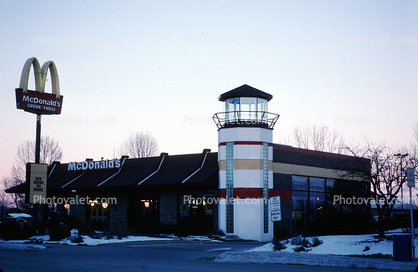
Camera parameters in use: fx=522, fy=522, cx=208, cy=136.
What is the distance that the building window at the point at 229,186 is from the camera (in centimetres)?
3725

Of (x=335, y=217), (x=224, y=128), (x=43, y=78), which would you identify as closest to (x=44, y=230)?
(x=43, y=78)

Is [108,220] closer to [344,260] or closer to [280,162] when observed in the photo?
[280,162]

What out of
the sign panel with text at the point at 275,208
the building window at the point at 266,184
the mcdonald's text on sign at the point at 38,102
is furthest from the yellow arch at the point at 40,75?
the sign panel with text at the point at 275,208

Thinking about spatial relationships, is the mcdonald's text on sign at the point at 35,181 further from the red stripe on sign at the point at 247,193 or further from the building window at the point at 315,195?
the building window at the point at 315,195

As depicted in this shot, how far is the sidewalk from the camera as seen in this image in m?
17.8

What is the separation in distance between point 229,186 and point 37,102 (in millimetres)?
15204

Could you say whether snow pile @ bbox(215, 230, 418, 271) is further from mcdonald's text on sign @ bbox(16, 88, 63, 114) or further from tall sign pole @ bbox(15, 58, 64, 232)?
mcdonald's text on sign @ bbox(16, 88, 63, 114)

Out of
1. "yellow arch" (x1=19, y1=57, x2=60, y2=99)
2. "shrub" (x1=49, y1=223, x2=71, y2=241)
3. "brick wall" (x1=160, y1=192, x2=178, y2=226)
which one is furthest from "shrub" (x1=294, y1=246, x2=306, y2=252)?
"yellow arch" (x1=19, y1=57, x2=60, y2=99)

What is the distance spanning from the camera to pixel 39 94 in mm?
38156

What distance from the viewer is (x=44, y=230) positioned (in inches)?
1480

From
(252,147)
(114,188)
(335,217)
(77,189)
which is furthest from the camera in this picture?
(77,189)

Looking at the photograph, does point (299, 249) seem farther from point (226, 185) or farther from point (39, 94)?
point (39, 94)

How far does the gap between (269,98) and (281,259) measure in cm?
1939

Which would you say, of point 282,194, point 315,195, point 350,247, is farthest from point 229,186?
point 350,247
